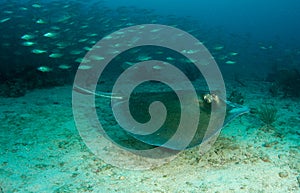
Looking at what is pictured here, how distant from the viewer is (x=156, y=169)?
11.7 feet

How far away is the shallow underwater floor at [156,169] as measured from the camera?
10.5ft

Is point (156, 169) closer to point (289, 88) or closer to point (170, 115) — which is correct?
point (170, 115)

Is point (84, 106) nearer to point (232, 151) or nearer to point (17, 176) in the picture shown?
point (17, 176)

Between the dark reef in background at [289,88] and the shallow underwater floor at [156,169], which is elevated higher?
the shallow underwater floor at [156,169]

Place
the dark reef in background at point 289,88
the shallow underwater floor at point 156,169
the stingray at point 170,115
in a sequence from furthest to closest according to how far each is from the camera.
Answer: the dark reef in background at point 289,88 < the shallow underwater floor at point 156,169 < the stingray at point 170,115

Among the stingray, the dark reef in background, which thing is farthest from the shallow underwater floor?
the dark reef in background

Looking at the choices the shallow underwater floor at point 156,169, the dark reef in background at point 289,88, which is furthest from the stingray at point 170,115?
the dark reef in background at point 289,88

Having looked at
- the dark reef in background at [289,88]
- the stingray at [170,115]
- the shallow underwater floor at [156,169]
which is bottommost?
the dark reef in background at [289,88]

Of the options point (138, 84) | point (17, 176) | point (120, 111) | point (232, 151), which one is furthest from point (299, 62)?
point (17, 176)

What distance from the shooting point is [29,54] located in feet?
51.1

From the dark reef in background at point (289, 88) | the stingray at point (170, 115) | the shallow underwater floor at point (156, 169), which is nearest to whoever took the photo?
the stingray at point (170, 115)

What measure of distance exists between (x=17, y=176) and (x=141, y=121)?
6.14 ft

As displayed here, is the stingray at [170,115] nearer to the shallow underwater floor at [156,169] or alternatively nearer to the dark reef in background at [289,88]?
the shallow underwater floor at [156,169]

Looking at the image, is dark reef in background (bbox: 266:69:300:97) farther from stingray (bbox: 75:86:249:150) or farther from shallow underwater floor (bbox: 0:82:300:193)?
stingray (bbox: 75:86:249:150)
